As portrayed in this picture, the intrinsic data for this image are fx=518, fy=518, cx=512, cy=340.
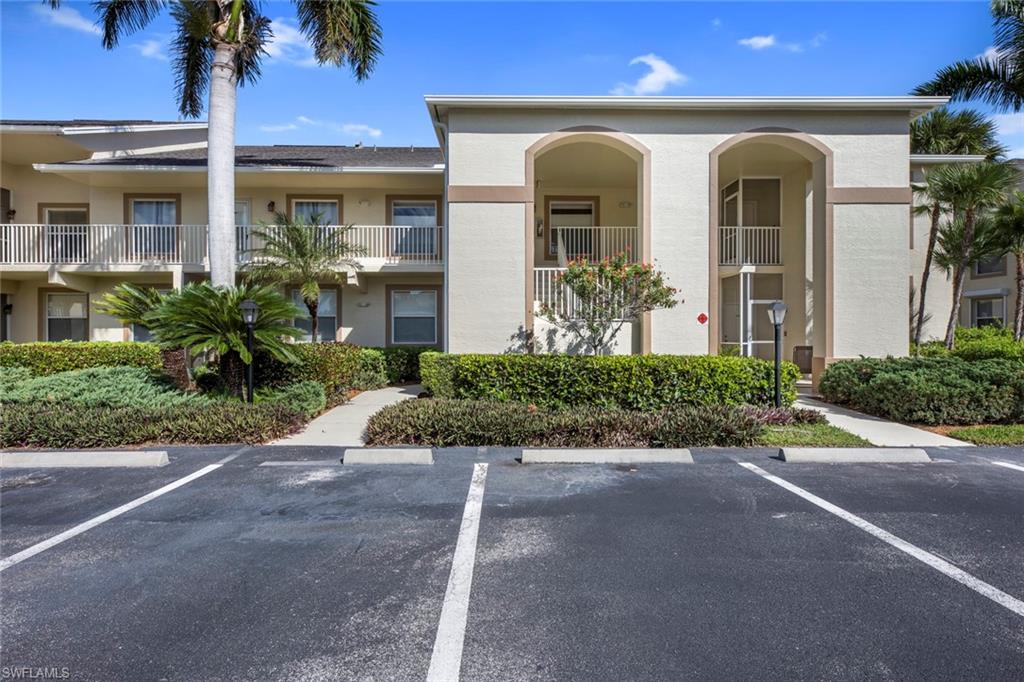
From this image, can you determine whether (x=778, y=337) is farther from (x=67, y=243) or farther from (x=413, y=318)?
(x=67, y=243)

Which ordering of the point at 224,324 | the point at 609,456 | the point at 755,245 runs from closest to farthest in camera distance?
1. the point at 609,456
2. the point at 224,324
3. the point at 755,245

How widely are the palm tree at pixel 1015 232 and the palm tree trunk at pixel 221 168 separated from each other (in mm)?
21940

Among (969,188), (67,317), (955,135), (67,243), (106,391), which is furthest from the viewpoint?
(955,135)

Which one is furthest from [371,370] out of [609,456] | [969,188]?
[969,188]

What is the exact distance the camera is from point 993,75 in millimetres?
15523

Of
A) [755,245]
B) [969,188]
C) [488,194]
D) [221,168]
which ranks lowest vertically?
[755,245]

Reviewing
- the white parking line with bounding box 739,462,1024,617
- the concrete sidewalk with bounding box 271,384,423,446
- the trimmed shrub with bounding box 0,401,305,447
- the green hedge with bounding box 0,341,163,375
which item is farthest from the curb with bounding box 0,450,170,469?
the white parking line with bounding box 739,462,1024,617

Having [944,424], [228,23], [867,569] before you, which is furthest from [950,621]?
[228,23]

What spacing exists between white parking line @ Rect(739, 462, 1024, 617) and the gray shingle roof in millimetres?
13707

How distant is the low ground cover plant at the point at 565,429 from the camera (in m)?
7.59

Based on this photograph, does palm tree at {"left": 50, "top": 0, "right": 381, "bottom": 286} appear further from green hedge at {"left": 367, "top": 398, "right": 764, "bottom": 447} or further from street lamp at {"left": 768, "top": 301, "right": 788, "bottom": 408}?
street lamp at {"left": 768, "top": 301, "right": 788, "bottom": 408}

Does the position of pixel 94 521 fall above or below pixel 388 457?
below

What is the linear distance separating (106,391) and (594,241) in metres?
11.5

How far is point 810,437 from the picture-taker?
783cm
